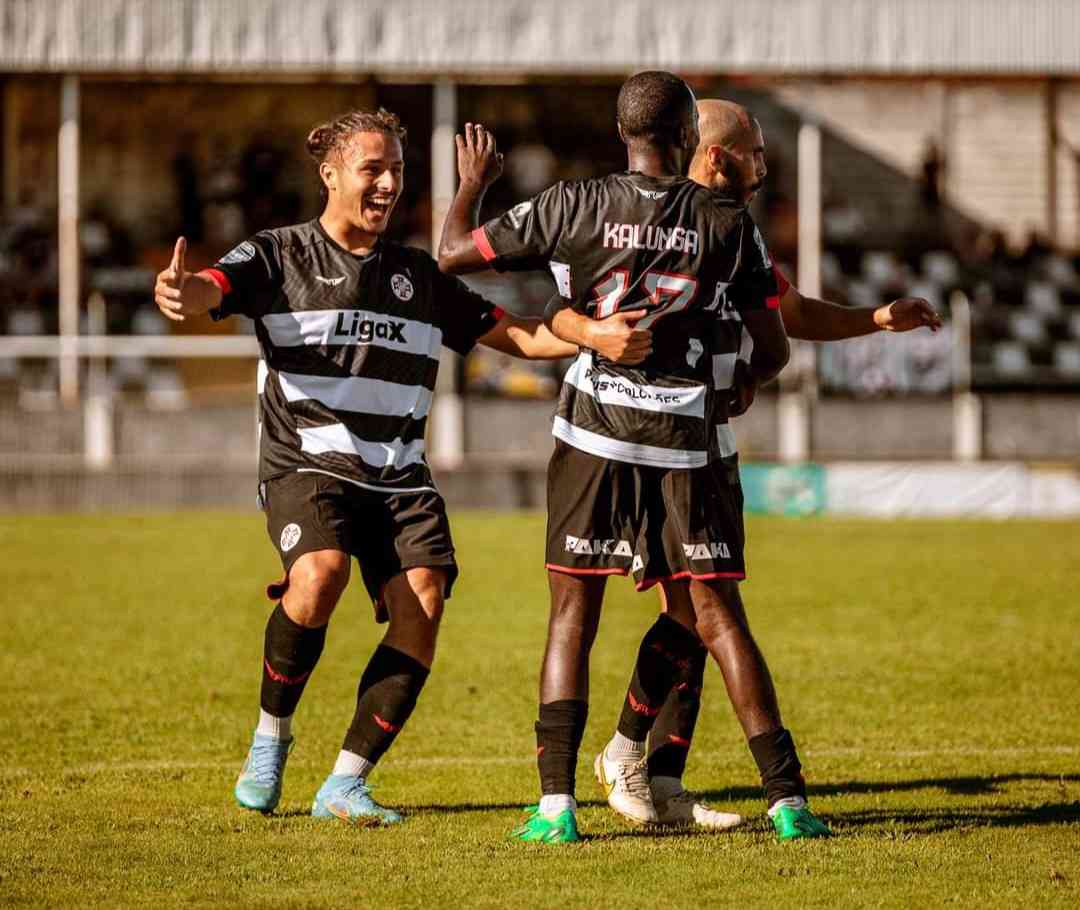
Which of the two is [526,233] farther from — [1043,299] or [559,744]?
[1043,299]

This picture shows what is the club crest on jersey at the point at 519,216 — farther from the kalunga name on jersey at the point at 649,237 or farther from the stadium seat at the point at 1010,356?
the stadium seat at the point at 1010,356

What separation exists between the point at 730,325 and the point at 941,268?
25.9m

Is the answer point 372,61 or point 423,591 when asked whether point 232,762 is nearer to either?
point 423,591

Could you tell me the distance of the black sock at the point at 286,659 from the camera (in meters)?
6.09

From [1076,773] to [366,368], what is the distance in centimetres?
287

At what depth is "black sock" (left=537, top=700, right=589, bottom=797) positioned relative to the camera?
5559mm

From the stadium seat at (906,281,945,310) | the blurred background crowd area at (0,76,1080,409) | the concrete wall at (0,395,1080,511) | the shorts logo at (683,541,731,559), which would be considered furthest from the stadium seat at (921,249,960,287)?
the shorts logo at (683,541,731,559)

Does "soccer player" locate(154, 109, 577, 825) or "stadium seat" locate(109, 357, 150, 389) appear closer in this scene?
"soccer player" locate(154, 109, 577, 825)

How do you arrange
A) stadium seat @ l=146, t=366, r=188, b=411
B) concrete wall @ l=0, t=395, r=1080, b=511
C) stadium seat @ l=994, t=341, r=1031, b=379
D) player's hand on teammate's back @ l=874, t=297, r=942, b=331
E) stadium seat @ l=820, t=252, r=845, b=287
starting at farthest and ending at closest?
stadium seat @ l=820, t=252, r=845, b=287, stadium seat @ l=994, t=341, r=1031, b=379, stadium seat @ l=146, t=366, r=188, b=411, concrete wall @ l=0, t=395, r=1080, b=511, player's hand on teammate's back @ l=874, t=297, r=942, b=331

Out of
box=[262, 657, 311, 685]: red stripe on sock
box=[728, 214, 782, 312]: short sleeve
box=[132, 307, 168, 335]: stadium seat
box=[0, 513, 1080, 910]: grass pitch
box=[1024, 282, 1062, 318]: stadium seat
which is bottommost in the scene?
box=[0, 513, 1080, 910]: grass pitch

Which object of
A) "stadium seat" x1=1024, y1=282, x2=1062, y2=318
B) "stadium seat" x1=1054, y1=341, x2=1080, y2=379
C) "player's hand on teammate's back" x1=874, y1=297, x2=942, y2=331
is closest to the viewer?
"player's hand on teammate's back" x1=874, y1=297, x2=942, y2=331

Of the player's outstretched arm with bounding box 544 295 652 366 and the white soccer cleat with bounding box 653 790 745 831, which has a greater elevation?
the player's outstretched arm with bounding box 544 295 652 366

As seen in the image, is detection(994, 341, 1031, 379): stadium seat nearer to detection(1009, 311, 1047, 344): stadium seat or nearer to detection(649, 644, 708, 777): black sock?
detection(1009, 311, 1047, 344): stadium seat

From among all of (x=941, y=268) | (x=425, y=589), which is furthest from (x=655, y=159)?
(x=941, y=268)
